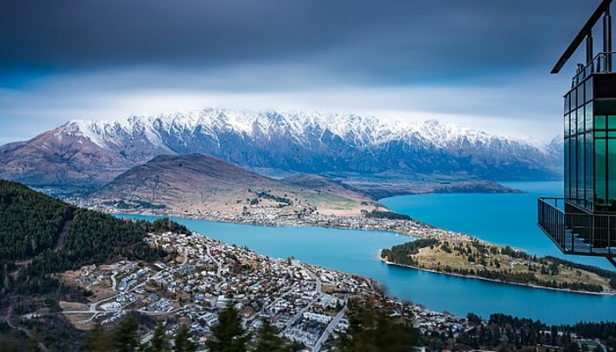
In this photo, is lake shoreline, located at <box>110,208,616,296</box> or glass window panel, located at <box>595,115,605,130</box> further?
lake shoreline, located at <box>110,208,616,296</box>

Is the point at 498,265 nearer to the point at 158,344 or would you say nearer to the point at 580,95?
the point at 580,95

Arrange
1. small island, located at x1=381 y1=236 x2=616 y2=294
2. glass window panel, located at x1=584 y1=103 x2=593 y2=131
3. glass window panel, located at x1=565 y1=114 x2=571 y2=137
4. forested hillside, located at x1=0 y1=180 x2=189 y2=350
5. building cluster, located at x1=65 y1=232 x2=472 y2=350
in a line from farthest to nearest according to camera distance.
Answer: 1. small island, located at x1=381 y1=236 x2=616 y2=294
2. forested hillside, located at x1=0 y1=180 x2=189 y2=350
3. building cluster, located at x1=65 y1=232 x2=472 y2=350
4. glass window panel, located at x1=565 y1=114 x2=571 y2=137
5. glass window panel, located at x1=584 y1=103 x2=593 y2=131

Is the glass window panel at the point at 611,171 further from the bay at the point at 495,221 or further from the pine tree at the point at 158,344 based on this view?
the bay at the point at 495,221

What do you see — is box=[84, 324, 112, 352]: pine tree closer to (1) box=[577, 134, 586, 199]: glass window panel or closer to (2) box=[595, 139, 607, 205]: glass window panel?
(2) box=[595, 139, 607, 205]: glass window panel

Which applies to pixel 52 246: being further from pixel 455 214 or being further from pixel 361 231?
pixel 455 214

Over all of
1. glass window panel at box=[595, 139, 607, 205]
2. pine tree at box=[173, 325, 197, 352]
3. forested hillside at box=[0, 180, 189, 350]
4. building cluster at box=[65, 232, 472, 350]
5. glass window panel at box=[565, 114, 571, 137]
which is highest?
glass window panel at box=[565, 114, 571, 137]

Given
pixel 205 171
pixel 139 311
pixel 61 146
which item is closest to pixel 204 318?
pixel 139 311

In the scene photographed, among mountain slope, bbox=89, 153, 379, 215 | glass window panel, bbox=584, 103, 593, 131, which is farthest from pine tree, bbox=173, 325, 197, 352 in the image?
mountain slope, bbox=89, 153, 379, 215
